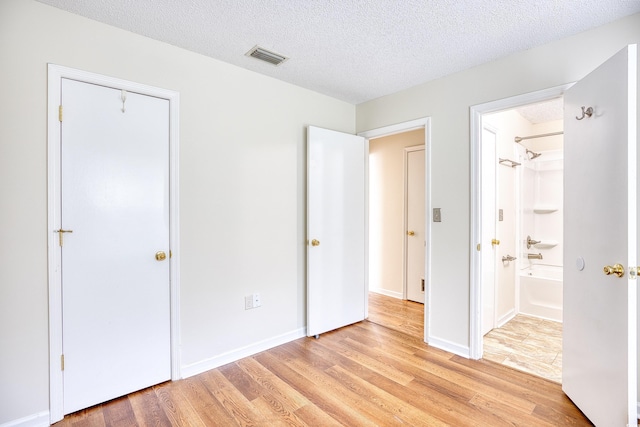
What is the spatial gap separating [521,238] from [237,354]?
11.8 feet

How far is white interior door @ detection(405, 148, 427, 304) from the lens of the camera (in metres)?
4.16

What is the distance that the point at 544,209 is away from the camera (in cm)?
419

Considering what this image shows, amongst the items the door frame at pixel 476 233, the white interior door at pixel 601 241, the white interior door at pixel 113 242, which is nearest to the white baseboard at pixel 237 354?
the white interior door at pixel 113 242

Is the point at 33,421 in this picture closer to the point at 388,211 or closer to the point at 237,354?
the point at 237,354

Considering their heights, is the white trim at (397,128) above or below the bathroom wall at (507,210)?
Answer: above

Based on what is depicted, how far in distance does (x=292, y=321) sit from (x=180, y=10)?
2.63 metres

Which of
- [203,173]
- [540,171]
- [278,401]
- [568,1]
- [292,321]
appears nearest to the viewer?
[568,1]

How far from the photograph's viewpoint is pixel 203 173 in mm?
2367

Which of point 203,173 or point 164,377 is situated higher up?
point 203,173

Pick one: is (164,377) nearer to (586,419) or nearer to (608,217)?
(586,419)

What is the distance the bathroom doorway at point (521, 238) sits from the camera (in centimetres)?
268

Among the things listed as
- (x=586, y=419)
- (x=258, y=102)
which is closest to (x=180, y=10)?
(x=258, y=102)

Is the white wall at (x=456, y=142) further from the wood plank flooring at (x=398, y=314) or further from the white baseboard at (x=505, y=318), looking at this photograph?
the white baseboard at (x=505, y=318)

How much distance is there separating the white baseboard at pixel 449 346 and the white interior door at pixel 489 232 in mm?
561
